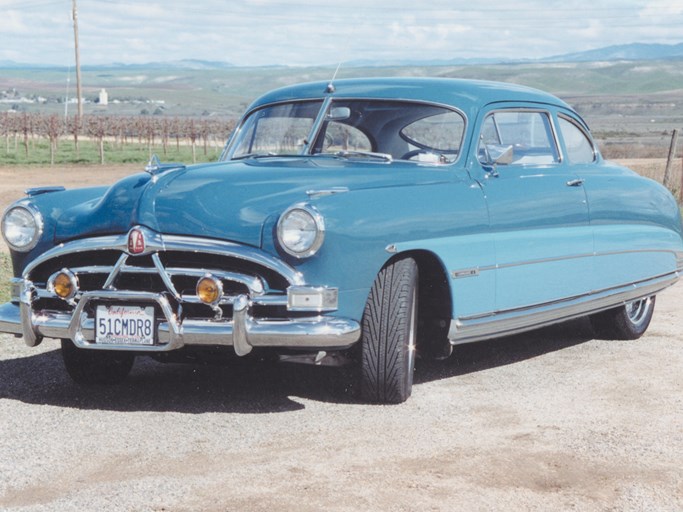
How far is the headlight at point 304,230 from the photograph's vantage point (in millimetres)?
5434

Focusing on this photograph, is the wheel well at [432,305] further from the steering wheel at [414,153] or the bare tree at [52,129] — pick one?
the bare tree at [52,129]

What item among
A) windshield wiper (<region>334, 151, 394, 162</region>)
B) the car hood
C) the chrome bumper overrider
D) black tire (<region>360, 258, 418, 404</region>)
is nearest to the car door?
windshield wiper (<region>334, 151, 394, 162</region>)

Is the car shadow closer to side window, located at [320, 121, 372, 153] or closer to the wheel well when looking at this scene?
the wheel well

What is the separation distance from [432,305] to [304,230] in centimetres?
109

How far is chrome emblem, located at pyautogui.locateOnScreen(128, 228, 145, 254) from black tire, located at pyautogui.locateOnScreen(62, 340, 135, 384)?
1012 millimetres

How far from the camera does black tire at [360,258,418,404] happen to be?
571 centimetres

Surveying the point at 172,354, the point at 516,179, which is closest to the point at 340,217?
the point at 172,354

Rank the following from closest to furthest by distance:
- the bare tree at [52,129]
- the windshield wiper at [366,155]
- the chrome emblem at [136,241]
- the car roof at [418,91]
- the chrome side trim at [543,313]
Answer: the chrome emblem at [136,241] → the chrome side trim at [543,313] → the windshield wiper at [366,155] → the car roof at [418,91] → the bare tree at [52,129]

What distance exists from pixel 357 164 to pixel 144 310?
1486 millimetres

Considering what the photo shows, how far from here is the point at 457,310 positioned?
6.17 m

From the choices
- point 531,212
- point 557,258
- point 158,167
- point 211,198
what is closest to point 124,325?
point 211,198

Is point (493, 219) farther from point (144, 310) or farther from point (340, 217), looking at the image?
point (144, 310)

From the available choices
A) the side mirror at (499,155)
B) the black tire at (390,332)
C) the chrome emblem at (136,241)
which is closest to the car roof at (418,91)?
the side mirror at (499,155)

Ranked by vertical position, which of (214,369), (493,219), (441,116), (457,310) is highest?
(441,116)
